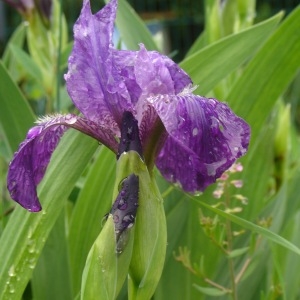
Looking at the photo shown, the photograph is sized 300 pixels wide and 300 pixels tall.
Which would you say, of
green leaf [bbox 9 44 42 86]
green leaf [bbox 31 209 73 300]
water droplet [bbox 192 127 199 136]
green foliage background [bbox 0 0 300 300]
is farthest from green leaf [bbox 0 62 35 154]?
green leaf [bbox 9 44 42 86]

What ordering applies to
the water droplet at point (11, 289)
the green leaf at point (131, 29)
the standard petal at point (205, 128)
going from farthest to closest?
1. the green leaf at point (131, 29)
2. the water droplet at point (11, 289)
3. the standard petal at point (205, 128)

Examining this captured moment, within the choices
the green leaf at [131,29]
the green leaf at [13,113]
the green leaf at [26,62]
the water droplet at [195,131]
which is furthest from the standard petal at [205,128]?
the green leaf at [26,62]

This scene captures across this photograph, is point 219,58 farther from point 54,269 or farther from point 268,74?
point 54,269

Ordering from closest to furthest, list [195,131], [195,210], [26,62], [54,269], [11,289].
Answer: [195,131]
[11,289]
[54,269]
[195,210]
[26,62]

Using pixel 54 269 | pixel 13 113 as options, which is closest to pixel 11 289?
pixel 54 269

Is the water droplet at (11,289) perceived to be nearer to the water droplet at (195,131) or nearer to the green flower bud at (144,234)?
the green flower bud at (144,234)

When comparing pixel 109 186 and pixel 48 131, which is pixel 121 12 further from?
pixel 48 131

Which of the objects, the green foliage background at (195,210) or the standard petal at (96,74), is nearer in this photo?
the standard petal at (96,74)
